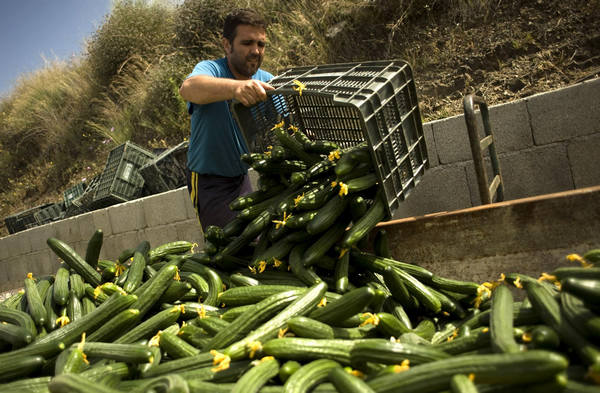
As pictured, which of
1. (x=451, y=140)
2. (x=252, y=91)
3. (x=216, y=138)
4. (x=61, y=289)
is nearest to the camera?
(x=61, y=289)

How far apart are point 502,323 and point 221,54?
452 inches

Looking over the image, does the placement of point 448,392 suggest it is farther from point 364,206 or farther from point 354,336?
point 364,206

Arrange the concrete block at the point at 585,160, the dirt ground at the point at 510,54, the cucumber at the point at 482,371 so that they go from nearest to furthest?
the cucumber at the point at 482,371 → the concrete block at the point at 585,160 → the dirt ground at the point at 510,54

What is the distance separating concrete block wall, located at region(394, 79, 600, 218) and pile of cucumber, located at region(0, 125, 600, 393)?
2368 millimetres

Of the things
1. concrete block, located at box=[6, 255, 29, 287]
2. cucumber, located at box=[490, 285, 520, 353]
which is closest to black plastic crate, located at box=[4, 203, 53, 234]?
concrete block, located at box=[6, 255, 29, 287]

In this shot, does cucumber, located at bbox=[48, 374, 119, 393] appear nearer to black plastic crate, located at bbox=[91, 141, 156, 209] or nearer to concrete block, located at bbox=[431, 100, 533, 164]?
concrete block, located at bbox=[431, 100, 533, 164]

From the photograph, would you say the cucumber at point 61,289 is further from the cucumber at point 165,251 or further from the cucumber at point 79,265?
the cucumber at point 165,251

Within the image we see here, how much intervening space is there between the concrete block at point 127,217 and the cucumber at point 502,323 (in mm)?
6657

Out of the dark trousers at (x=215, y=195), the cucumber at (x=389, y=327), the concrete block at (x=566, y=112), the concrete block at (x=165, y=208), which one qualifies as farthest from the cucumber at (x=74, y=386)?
the concrete block at (x=165, y=208)

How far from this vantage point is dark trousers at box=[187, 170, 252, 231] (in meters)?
4.29

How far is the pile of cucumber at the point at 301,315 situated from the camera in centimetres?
159

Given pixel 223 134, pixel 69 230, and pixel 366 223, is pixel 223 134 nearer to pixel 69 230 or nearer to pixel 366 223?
pixel 366 223

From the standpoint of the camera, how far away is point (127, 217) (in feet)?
26.1

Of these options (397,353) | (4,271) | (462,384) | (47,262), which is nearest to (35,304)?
(397,353)
